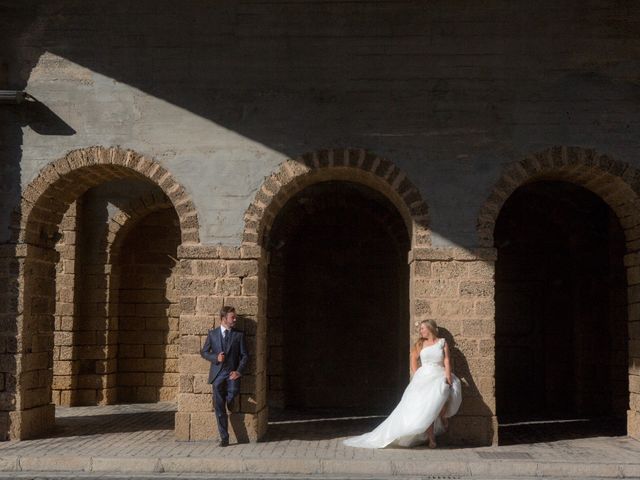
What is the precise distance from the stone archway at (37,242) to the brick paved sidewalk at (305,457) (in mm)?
440

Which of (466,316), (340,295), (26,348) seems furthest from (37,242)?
(340,295)

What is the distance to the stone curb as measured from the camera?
7.90m

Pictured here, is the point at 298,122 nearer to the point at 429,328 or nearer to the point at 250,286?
the point at 250,286

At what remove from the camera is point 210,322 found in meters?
9.45

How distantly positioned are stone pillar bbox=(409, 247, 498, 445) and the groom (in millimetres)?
2110

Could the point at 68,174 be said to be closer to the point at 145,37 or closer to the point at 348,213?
the point at 145,37

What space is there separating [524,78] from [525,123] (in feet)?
1.83

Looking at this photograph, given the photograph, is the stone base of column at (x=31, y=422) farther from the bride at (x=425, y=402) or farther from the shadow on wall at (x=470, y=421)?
the shadow on wall at (x=470, y=421)

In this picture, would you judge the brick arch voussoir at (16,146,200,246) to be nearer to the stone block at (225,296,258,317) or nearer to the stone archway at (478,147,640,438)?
the stone block at (225,296,258,317)

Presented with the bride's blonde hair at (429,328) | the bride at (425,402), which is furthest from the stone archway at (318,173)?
the bride at (425,402)

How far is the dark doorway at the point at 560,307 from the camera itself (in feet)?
41.5

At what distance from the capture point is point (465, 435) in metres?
9.24

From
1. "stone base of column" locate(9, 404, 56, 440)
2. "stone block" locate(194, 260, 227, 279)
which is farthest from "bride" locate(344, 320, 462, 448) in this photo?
"stone base of column" locate(9, 404, 56, 440)

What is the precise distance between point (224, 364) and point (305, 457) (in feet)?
5.16
